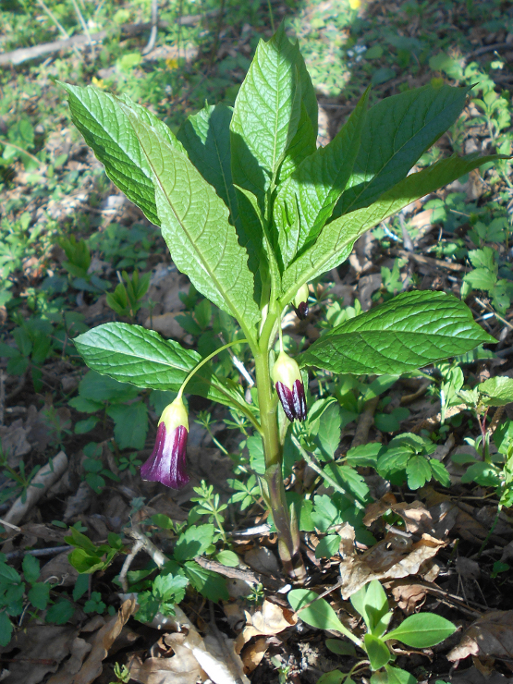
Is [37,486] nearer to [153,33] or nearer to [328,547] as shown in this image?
[328,547]

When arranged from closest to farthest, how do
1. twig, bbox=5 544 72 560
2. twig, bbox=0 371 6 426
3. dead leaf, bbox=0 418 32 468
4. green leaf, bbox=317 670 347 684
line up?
green leaf, bbox=317 670 347 684 < twig, bbox=5 544 72 560 < dead leaf, bbox=0 418 32 468 < twig, bbox=0 371 6 426

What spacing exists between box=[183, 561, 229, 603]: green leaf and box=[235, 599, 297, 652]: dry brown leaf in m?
0.12

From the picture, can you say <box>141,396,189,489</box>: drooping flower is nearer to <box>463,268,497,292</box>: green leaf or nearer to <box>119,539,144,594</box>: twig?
<box>119,539,144,594</box>: twig

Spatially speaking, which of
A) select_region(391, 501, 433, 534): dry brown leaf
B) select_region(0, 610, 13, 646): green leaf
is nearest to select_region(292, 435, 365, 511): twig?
select_region(391, 501, 433, 534): dry brown leaf

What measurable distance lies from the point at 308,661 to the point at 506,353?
146 cm

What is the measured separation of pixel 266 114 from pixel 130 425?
1.39 metres

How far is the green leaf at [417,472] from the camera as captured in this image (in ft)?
4.88

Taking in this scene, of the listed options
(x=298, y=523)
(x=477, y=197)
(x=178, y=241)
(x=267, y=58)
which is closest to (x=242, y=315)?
(x=178, y=241)

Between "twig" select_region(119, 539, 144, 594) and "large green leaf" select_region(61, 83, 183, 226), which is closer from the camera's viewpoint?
"large green leaf" select_region(61, 83, 183, 226)

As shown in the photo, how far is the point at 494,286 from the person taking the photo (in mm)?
2094

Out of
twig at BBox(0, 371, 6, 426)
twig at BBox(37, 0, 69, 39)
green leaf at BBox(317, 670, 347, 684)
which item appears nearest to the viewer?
green leaf at BBox(317, 670, 347, 684)

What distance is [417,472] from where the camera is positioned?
59.1 inches

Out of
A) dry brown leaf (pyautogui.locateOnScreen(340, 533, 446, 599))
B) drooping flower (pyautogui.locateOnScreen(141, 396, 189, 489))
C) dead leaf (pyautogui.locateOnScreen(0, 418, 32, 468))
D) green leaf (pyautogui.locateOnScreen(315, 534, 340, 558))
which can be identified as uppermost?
drooping flower (pyautogui.locateOnScreen(141, 396, 189, 489))

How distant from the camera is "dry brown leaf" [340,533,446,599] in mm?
1494
